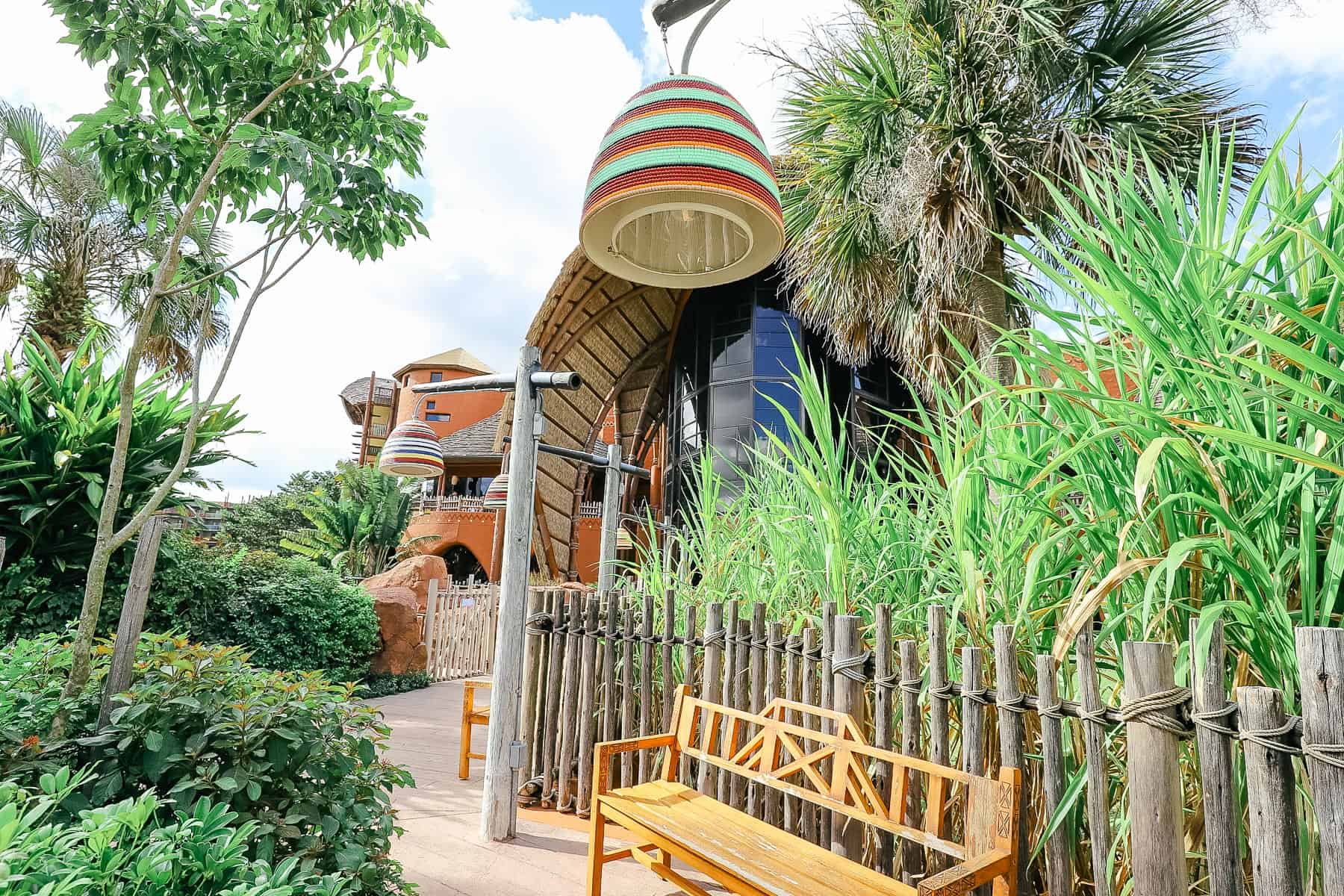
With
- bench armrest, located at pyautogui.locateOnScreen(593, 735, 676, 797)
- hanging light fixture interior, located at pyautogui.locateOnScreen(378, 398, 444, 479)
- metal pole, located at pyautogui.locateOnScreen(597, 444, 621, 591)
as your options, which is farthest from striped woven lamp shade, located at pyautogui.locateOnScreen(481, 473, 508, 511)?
bench armrest, located at pyautogui.locateOnScreen(593, 735, 676, 797)

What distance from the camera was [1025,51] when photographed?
4.75m

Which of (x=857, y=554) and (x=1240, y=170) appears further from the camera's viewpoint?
(x=1240, y=170)

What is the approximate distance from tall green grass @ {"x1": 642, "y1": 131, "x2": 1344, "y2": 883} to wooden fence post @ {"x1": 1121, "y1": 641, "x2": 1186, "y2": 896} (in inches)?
3.7

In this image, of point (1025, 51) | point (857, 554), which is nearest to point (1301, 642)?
point (857, 554)

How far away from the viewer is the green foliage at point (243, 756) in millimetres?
1654

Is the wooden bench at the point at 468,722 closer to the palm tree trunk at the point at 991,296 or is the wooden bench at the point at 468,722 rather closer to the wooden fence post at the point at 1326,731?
the wooden fence post at the point at 1326,731

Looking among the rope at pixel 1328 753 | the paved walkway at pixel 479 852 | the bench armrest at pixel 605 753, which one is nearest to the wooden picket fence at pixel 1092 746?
the rope at pixel 1328 753

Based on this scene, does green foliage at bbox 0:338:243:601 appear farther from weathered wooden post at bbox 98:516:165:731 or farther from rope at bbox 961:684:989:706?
rope at bbox 961:684:989:706

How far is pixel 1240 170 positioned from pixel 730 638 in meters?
5.41

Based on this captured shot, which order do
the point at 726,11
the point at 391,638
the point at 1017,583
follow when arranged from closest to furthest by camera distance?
the point at 1017,583 < the point at 726,11 < the point at 391,638

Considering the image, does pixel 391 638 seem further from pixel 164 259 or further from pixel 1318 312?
pixel 1318 312

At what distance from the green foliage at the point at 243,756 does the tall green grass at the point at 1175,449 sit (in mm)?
1711

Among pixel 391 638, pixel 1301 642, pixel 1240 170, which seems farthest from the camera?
pixel 391 638

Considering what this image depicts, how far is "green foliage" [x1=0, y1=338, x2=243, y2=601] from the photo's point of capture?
159 inches
